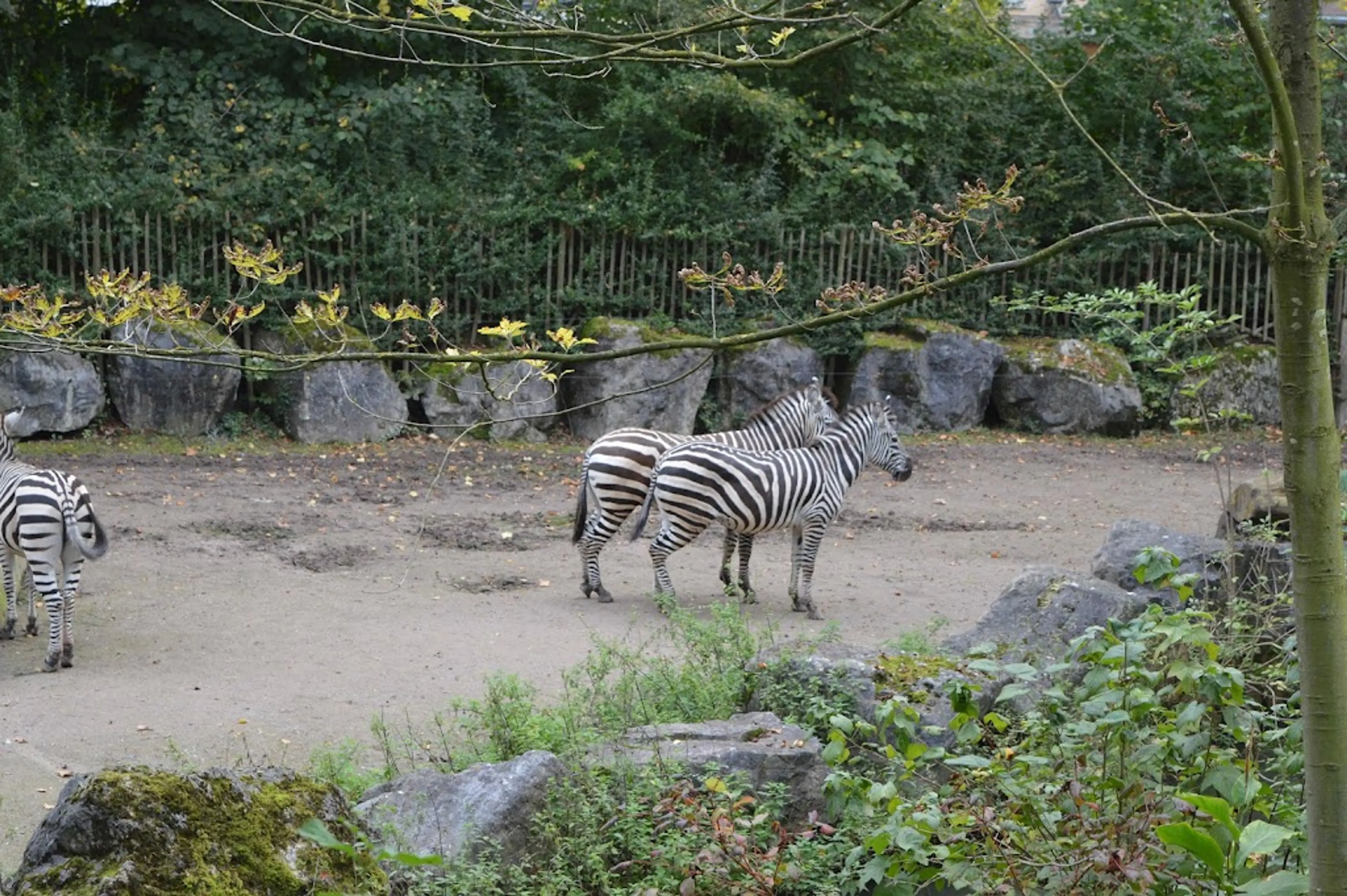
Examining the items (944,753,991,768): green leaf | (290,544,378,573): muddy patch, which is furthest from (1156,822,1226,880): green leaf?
(290,544,378,573): muddy patch

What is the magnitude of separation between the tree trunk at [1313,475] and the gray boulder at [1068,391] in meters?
16.0

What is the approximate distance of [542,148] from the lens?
19.0m

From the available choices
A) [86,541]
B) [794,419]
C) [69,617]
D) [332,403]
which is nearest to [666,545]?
[794,419]

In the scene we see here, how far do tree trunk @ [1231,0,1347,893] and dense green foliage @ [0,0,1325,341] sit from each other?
42.9ft

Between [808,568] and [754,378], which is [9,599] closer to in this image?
[808,568]

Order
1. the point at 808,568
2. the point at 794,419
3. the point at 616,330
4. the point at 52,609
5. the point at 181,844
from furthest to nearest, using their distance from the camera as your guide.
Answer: the point at 616,330 < the point at 794,419 < the point at 808,568 < the point at 52,609 < the point at 181,844

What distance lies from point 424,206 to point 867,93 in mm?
6709

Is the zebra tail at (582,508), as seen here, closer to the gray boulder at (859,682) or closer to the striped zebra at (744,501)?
the striped zebra at (744,501)

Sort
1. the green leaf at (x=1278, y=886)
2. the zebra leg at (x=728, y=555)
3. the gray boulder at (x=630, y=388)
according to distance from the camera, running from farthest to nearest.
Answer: the gray boulder at (x=630, y=388), the zebra leg at (x=728, y=555), the green leaf at (x=1278, y=886)

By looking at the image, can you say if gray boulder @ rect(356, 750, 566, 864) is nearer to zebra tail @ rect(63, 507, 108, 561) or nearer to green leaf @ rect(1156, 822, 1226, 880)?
green leaf @ rect(1156, 822, 1226, 880)

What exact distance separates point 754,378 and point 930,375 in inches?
91.1

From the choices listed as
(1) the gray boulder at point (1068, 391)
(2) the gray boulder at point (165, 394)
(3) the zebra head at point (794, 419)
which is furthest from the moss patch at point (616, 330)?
(3) the zebra head at point (794, 419)

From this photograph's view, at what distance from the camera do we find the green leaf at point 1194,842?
2.72 m

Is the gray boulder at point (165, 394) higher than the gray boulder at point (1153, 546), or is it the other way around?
the gray boulder at point (165, 394)
